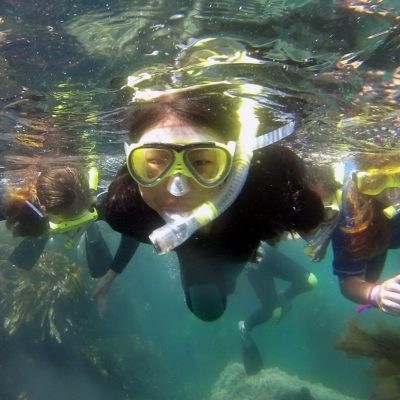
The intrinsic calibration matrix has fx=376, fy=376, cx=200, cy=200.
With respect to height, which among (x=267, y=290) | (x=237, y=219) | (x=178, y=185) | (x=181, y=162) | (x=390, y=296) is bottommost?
(x=267, y=290)

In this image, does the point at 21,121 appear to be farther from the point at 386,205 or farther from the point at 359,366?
Result: the point at 359,366

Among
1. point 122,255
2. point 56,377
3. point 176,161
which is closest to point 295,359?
point 56,377

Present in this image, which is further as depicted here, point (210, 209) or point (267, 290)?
point (267, 290)

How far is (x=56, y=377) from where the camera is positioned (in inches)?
680

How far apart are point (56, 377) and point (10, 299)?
4.16m

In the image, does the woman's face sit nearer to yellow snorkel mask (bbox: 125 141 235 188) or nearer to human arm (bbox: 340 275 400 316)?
yellow snorkel mask (bbox: 125 141 235 188)

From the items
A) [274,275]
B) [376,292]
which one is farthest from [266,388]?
[376,292]

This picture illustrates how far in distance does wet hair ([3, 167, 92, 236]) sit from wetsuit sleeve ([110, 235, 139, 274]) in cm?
124

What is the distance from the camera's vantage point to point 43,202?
784 centimetres

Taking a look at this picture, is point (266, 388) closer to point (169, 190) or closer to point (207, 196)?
point (207, 196)

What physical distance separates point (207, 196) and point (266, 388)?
17.5 meters

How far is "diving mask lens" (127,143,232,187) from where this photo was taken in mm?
4191

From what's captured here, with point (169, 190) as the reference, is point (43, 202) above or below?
below

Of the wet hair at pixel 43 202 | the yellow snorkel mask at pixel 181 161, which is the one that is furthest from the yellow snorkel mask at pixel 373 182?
the wet hair at pixel 43 202
